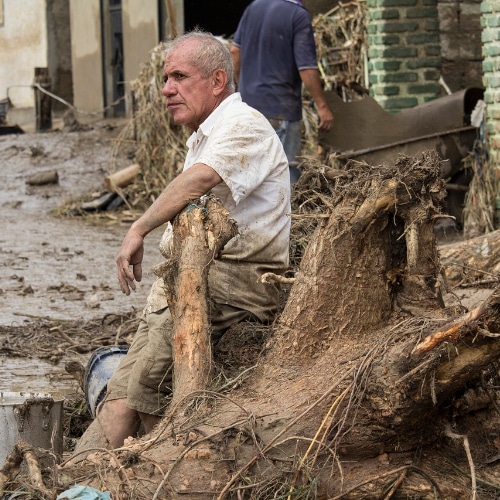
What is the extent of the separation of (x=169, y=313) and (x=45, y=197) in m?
9.38

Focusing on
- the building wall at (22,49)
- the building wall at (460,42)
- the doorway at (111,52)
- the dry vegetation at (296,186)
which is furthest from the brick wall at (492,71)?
the building wall at (22,49)

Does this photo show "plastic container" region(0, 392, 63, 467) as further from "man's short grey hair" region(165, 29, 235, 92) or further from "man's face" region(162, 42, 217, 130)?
"man's short grey hair" region(165, 29, 235, 92)

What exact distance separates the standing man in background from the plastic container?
4.33 meters

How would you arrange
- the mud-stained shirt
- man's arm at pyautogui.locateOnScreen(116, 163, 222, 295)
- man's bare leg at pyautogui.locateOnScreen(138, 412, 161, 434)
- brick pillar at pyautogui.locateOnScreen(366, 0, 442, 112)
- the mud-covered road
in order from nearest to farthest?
man's arm at pyautogui.locateOnScreen(116, 163, 222, 295), the mud-stained shirt, man's bare leg at pyautogui.locateOnScreen(138, 412, 161, 434), the mud-covered road, brick pillar at pyautogui.locateOnScreen(366, 0, 442, 112)

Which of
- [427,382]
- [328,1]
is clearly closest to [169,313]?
[427,382]

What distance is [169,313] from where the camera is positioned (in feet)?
14.1

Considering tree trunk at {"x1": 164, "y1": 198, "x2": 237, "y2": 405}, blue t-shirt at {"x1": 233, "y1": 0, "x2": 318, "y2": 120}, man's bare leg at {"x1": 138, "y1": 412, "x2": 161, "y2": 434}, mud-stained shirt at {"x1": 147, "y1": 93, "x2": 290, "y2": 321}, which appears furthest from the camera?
blue t-shirt at {"x1": 233, "y1": 0, "x2": 318, "y2": 120}

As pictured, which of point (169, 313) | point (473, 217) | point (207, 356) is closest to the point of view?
point (207, 356)

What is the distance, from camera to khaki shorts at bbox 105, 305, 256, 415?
422 centimetres

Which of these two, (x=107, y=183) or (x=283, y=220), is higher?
(x=283, y=220)

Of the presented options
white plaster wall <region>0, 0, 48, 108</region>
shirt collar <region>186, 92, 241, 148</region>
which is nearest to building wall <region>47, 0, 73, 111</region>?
white plaster wall <region>0, 0, 48, 108</region>

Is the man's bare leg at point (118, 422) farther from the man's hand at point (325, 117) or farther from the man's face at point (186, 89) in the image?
the man's hand at point (325, 117)

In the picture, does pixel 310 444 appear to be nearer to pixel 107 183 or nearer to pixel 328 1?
pixel 107 183

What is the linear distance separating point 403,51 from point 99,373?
6.52 m
